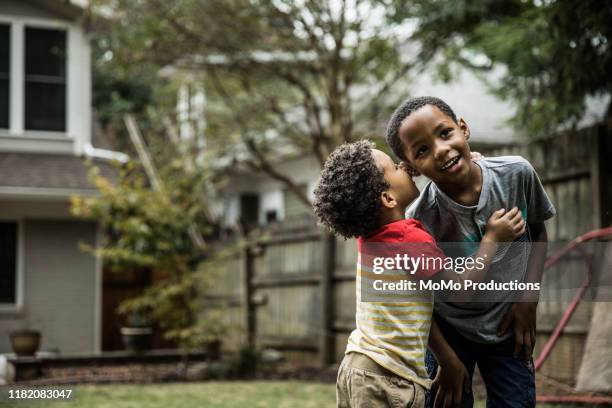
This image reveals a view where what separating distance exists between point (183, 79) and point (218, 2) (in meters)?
3.25

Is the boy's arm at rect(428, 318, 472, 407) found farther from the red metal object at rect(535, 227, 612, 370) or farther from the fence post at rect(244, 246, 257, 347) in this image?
the fence post at rect(244, 246, 257, 347)

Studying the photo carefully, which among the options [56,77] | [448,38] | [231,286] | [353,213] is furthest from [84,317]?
[353,213]

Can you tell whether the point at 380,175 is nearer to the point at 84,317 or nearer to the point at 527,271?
the point at 527,271

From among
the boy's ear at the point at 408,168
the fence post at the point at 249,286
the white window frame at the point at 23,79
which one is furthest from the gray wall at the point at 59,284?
the boy's ear at the point at 408,168

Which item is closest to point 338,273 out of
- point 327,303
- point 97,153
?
point 327,303

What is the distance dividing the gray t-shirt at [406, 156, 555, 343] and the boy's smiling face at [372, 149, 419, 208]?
0.41 ft

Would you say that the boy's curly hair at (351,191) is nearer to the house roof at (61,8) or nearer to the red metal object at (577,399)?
the red metal object at (577,399)

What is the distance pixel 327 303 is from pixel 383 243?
25.7 ft

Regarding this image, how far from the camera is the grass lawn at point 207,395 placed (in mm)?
7137

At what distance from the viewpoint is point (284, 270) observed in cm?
1148

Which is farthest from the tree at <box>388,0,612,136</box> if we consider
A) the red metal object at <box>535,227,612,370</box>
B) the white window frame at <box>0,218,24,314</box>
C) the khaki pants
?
the white window frame at <box>0,218,24,314</box>

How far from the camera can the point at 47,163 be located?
13039 mm

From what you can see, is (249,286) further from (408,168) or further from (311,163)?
(408,168)

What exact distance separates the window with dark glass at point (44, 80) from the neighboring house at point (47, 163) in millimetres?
16
